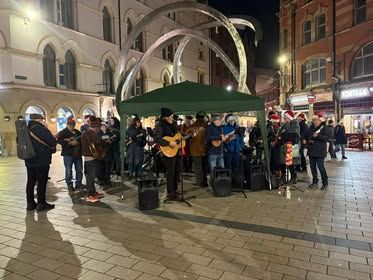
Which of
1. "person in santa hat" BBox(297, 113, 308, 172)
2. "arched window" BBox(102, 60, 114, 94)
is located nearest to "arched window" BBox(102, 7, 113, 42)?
"arched window" BBox(102, 60, 114, 94)

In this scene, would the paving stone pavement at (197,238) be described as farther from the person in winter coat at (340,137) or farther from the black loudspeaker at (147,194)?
the person in winter coat at (340,137)

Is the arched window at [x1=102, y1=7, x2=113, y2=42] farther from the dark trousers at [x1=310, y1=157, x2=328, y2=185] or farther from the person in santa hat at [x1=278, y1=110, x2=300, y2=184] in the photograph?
the dark trousers at [x1=310, y1=157, x2=328, y2=185]

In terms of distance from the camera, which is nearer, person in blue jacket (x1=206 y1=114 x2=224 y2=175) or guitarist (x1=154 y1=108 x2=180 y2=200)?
guitarist (x1=154 y1=108 x2=180 y2=200)

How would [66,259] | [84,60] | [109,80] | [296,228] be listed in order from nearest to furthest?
[66,259], [296,228], [84,60], [109,80]

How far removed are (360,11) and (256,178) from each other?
713 inches

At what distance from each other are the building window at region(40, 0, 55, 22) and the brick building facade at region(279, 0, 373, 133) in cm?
1646

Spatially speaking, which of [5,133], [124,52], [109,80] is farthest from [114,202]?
[109,80]

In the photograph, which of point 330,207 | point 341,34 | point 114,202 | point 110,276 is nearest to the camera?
point 110,276

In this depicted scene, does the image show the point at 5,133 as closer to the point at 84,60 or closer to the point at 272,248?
the point at 84,60

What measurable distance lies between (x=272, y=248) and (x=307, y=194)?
3426mm

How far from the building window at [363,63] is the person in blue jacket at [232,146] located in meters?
15.7

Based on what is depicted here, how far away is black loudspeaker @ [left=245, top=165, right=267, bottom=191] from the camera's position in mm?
7910

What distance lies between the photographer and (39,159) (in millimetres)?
6426

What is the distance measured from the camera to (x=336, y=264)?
391 centimetres
